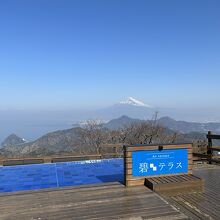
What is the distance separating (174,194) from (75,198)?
2306 mm

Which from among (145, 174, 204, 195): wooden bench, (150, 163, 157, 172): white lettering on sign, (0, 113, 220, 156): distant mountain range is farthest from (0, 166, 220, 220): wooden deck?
(0, 113, 220, 156): distant mountain range

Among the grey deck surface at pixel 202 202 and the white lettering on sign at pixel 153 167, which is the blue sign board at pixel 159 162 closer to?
the white lettering on sign at pixel 153 167

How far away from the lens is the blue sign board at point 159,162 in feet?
27.5

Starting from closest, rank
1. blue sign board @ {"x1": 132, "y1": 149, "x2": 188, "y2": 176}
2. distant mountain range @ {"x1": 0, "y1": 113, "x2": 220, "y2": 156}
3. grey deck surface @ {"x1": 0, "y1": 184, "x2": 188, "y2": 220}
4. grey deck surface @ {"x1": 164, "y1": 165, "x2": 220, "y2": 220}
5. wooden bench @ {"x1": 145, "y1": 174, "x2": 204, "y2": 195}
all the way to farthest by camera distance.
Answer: grey deck surface @ {"x1": 0, "y1": 184, "x2": 188, "y2": 220}, grey deck surface @ {"x1": 164, "y1": 165, "x2": 220, "y2": 220}, wooden bench @ {"x1": 145, "y1": 174, "x2": 204, "y2": 195}, blue sign board @ {"x1": 132, "y1": 149, "x2": 188, "y2": 176}, distant mountain range @ {"x1": 0, "y1": 113, "x2": 220, "y2": 156}

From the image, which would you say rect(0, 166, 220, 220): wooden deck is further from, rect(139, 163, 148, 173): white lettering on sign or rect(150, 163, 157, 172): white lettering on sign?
rect(150, 163, 157, 172): white lettering on sign

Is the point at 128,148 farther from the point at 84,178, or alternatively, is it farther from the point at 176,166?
the point at 84,178

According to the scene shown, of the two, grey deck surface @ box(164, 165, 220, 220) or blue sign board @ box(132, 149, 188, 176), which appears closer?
grey deck surface @ box(164, 165, 220, 220)

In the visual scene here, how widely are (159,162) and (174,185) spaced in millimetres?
1006

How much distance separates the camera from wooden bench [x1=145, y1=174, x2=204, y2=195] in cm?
765

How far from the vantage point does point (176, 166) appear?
880 centimetres

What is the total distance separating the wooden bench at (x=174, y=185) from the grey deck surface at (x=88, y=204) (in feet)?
0.70

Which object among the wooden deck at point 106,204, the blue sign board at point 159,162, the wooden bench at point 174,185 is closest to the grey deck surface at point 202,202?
the wooden deck at point 106,204

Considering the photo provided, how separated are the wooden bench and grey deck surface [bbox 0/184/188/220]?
215 millimetres

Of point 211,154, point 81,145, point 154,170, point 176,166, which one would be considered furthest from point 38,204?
point 81,145
